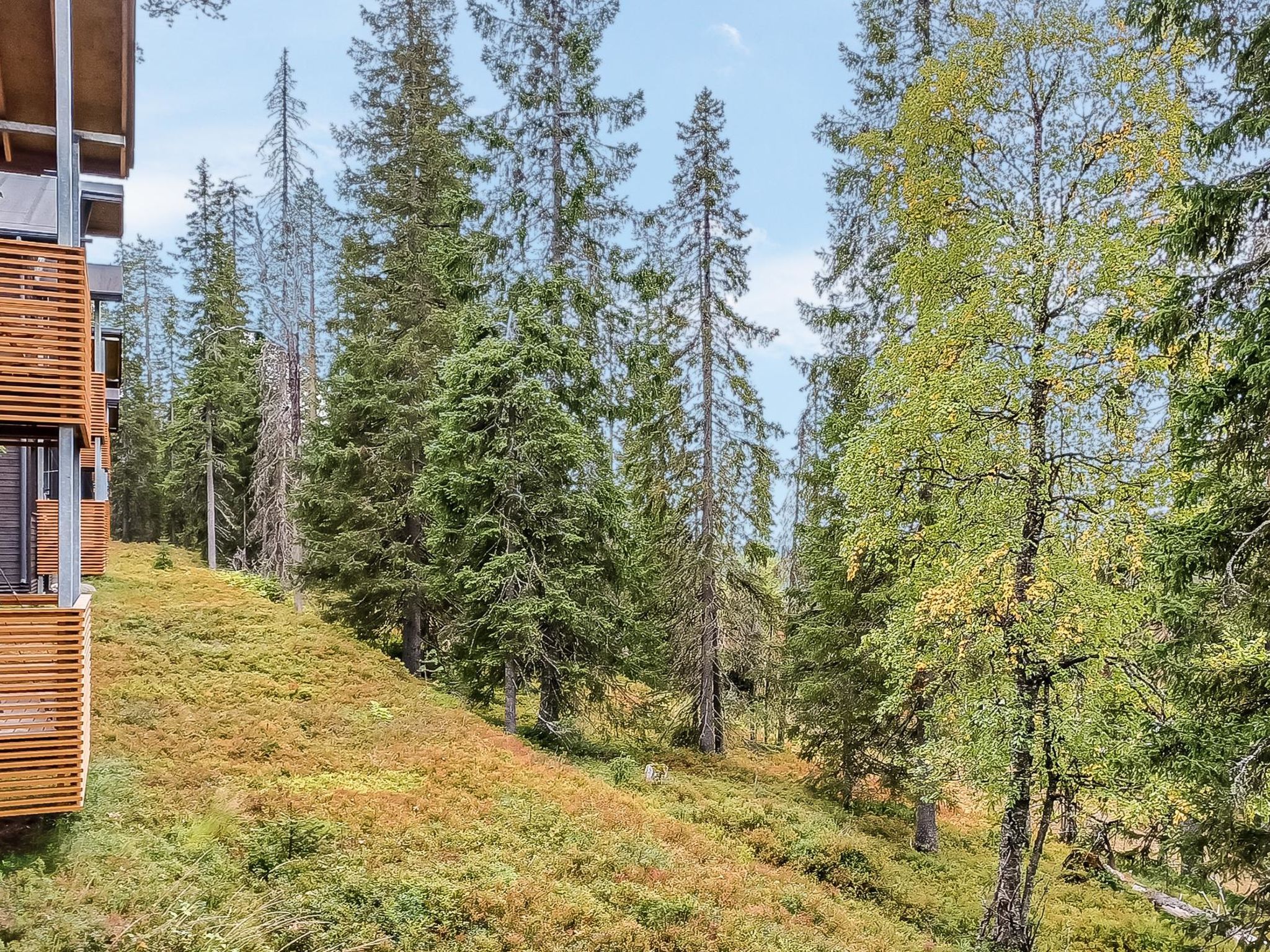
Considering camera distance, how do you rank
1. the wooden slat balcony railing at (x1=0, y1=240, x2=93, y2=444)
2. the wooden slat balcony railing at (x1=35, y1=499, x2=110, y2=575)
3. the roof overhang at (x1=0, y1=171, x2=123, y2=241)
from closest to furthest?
the wooden slat balcony railing at (x1=0, y1=240, x2=93, y2=444)
the roof overhang at (x1=0, y1=171, x2=123, y2=241)
the wooden slat balcony railing at (x1=35, y1=499, x2=110, y2=575)

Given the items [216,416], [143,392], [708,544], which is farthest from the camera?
[143,392]

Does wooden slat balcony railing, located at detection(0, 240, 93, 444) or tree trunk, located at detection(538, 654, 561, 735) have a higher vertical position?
wooden slat balcony railing, located at detection(0, 240, 93, 444)

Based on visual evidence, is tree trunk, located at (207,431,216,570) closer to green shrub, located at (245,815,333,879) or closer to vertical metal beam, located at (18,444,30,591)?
vertical metal beam, located at (18,444,30,591)

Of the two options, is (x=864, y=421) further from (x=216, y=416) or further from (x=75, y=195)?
(x=216, y=416)

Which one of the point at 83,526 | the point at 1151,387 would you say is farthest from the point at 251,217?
the point at 1151,387

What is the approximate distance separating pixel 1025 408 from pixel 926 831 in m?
9.57

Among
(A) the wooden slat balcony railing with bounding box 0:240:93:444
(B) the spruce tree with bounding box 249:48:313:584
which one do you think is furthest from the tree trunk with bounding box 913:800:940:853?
(B) the spruce tree with bounding box 249:48:313:584

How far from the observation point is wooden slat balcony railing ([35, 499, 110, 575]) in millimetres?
15812

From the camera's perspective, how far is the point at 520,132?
1455 centimetres

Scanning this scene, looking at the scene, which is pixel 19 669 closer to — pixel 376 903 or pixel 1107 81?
pixel 376 903

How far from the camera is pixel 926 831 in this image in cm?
1373

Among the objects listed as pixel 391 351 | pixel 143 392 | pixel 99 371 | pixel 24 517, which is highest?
pixel 143 392

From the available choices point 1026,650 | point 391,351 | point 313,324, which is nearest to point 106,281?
point 391,351

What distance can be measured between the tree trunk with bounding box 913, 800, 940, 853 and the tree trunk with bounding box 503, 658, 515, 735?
27.7 ft
